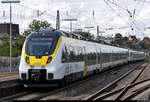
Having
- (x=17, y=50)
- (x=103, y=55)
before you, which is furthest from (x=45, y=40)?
(x=17, y=50)

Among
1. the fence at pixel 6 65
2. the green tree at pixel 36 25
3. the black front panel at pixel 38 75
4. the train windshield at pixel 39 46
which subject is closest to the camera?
the black front panel at pixel 38 75

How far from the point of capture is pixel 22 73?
47.3ft

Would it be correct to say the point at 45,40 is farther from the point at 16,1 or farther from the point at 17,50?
the point at 17,50

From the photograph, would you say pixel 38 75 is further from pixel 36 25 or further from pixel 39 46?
pixel 36 25

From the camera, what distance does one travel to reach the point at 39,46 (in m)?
14.9

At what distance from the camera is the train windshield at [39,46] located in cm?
1462

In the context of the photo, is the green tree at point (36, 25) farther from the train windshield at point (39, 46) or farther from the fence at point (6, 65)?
the train windshield at point (39, 46)

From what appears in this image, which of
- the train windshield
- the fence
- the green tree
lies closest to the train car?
the train windshield

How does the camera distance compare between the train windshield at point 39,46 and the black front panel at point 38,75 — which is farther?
the train windshield at point 39,46

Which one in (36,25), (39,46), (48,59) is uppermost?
(36,25)

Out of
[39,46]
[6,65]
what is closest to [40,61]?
[39,46]

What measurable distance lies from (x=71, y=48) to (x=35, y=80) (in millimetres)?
3825

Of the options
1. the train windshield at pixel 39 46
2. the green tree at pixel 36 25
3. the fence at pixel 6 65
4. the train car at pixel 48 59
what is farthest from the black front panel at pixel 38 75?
the green tree at pixel 36 25

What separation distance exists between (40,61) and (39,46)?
0.99 metres
